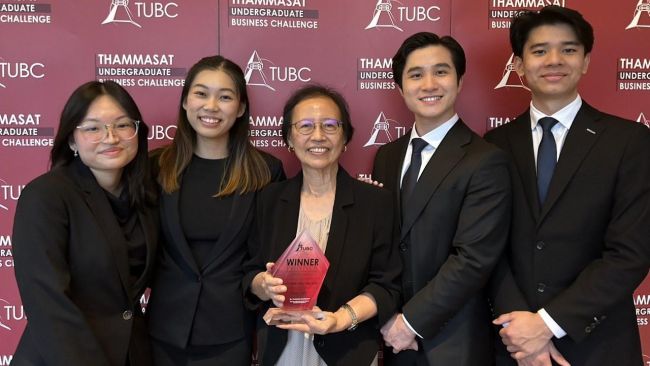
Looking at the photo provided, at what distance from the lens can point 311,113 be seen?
7.32 ft

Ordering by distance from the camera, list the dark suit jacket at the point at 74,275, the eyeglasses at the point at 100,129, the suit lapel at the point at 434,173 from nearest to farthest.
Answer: the dark suit jacket at the point at 74,275 < the eyeglasses at the point at 100,129 < the suit lapel at the point at 434,173

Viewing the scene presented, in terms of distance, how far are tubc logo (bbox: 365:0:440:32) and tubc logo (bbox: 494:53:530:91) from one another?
494 mm

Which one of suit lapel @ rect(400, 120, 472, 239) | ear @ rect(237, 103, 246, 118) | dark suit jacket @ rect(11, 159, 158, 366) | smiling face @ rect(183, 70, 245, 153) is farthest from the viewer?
ear @ rect(237, 103, 246, 118)

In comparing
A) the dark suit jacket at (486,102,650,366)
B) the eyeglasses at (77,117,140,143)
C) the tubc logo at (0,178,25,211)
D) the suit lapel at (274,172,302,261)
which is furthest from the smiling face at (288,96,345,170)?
the tubc logo at (0,178,25,211)

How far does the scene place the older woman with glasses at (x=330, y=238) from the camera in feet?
6.95

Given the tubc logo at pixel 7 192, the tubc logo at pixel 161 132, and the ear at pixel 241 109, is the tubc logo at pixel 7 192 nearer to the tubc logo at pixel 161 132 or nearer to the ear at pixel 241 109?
the tubc logo at pixel 161 132

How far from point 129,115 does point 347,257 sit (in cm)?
103

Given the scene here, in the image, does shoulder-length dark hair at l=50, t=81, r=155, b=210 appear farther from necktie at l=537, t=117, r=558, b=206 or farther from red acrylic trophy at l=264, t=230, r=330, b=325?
necktie at l=537, t=117, r=558, b=206

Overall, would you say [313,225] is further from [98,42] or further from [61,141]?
[98,42]

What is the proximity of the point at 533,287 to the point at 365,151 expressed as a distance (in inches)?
50.6

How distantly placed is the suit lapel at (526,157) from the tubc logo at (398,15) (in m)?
0.97

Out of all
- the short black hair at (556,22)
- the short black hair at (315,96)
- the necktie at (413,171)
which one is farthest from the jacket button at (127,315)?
the short black hair at (556,22)

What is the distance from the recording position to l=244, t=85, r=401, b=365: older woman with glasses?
2.12 metres

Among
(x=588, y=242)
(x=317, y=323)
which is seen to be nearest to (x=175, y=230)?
(x=317, y=323)
